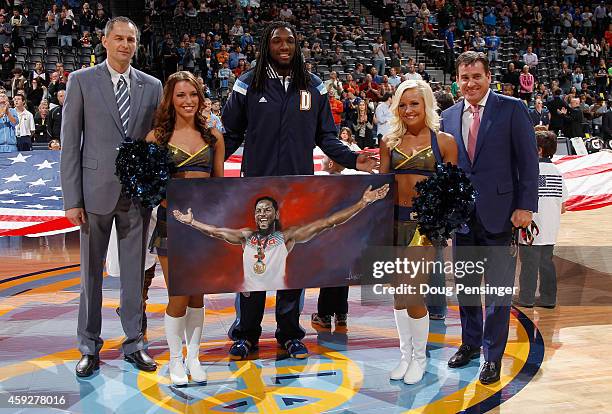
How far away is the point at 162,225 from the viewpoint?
13.0 feet

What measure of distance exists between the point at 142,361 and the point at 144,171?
1.15 metres

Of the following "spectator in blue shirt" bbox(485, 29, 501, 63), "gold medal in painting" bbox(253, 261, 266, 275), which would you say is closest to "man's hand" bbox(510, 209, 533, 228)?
"gold medal in painting" bbox(253, 261, 266, 275)

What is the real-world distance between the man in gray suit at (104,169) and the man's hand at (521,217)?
6.44 feet

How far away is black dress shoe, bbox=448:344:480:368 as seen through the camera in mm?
4312

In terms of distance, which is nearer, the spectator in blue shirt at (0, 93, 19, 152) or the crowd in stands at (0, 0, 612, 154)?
the spectator in blue shirt at (0, 93, 19, 152)

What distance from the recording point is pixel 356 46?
19125 millimetres

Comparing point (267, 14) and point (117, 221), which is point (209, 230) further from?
point (267, 14)

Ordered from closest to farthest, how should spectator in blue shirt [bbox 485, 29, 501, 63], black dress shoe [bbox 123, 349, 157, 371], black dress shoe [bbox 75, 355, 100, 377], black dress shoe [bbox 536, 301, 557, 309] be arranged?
black dress shoe [bbox 75, 355, 100, 377] < black dress shoe [bbox 123, 349, 157, 371] < black dress shoe [bbox 536, 301, 557, 309] < spectator in blue shirt [bbox 485, 29, 501, 63]

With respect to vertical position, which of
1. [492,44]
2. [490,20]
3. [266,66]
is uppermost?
[490,20]

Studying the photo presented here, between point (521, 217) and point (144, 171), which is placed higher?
point (144, 171)

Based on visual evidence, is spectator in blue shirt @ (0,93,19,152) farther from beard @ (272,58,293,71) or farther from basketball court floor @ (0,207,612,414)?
beard @ (272,58,293,71)

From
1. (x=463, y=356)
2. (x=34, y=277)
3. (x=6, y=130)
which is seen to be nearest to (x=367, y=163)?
(x=463, y=356)

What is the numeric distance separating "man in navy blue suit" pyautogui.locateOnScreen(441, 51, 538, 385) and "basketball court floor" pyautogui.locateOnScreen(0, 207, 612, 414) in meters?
0.32

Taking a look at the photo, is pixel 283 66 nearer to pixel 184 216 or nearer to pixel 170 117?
pixel 170 117
